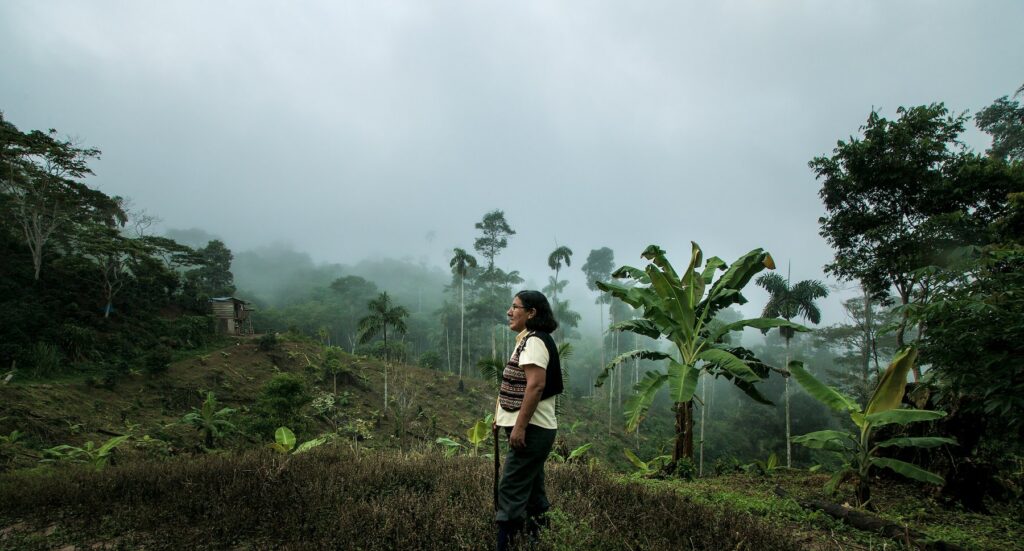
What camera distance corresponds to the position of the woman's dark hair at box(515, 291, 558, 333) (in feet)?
10.2

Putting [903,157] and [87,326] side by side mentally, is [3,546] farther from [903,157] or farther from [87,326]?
[87,326]

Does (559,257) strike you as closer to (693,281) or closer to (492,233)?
(492,233)

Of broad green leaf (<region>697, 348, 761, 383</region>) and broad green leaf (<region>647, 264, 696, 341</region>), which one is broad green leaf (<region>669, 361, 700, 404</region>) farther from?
broad green leaf (<region>647, 264, 696, 341</region>)

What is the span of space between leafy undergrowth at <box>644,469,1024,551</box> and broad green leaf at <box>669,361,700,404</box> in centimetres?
115

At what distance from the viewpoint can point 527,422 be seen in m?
2.76

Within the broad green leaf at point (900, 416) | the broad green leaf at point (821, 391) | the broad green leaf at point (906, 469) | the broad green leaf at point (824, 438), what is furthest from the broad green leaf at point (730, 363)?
the broad green leaf at point (906, 469)

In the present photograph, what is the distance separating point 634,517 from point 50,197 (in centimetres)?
3058

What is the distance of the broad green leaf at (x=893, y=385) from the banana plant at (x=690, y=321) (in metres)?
1.57

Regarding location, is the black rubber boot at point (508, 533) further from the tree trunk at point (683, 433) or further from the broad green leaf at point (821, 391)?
the tree trunk at point (683, 433)

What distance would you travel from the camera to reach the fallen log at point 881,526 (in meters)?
2.98

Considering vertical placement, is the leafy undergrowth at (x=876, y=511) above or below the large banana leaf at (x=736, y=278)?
below

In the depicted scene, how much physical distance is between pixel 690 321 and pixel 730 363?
103cm

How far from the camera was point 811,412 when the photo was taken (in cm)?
3194

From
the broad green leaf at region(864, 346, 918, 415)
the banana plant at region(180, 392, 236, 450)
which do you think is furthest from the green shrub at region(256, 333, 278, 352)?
the broad green leaf at region(864, 346, 918, 415)
